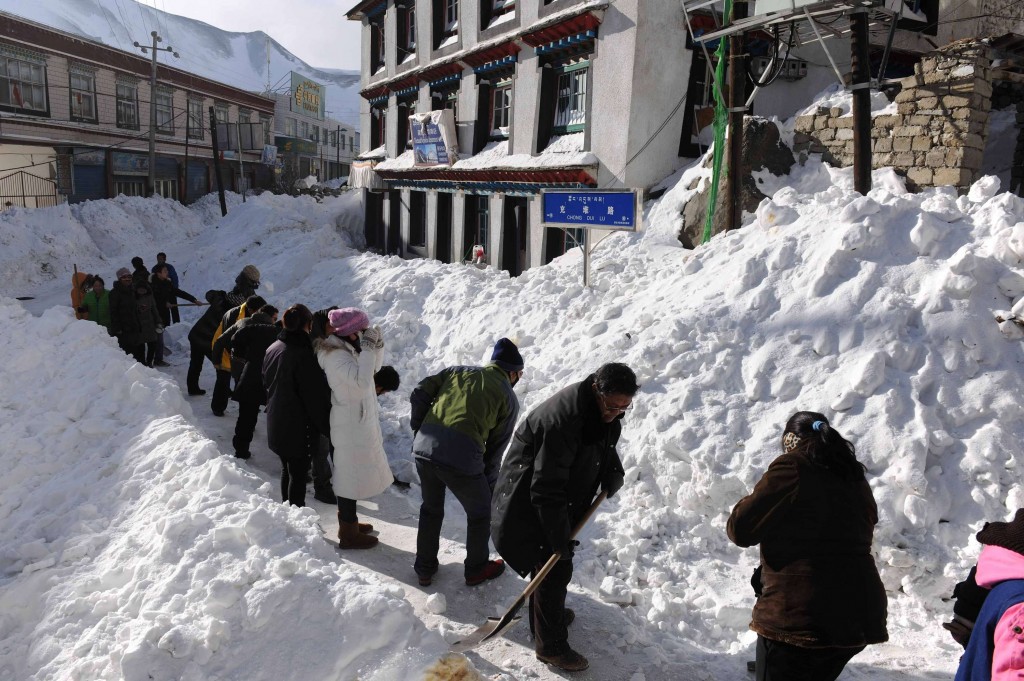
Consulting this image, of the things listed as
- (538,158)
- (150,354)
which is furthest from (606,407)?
(538,158)

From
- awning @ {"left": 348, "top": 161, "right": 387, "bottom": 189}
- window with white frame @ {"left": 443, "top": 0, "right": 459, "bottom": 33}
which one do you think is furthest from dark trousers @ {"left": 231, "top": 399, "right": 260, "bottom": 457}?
awning @ {"left": 348, "top": 161, "right": 387, "bottom": 189}

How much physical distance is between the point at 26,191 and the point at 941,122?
30.5 metres

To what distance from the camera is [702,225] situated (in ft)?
36.0

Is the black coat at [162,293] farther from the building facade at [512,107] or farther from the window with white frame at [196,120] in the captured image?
the window with white frame at [196,120]

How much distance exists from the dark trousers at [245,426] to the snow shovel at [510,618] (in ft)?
12.4

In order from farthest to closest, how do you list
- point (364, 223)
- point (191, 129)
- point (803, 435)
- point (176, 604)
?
point (191, 129) < point (364, 223) < point (176, 604) < point (803, 435)

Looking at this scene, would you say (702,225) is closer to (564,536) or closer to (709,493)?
(709,493)

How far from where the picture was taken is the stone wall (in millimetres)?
8781

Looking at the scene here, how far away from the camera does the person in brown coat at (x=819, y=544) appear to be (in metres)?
2.76

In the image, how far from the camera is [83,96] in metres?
30.4

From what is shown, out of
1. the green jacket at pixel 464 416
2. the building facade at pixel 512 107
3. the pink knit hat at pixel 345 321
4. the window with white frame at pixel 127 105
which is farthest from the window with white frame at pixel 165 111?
the green jacket at pixel 464 416

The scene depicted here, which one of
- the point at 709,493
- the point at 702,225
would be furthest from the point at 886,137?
the point at 709,493

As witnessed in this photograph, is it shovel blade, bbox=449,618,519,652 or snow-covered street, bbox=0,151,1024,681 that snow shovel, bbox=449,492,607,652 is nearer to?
shovel blade, bbox=449,618,519,652

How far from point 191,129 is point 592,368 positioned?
1502 inches
